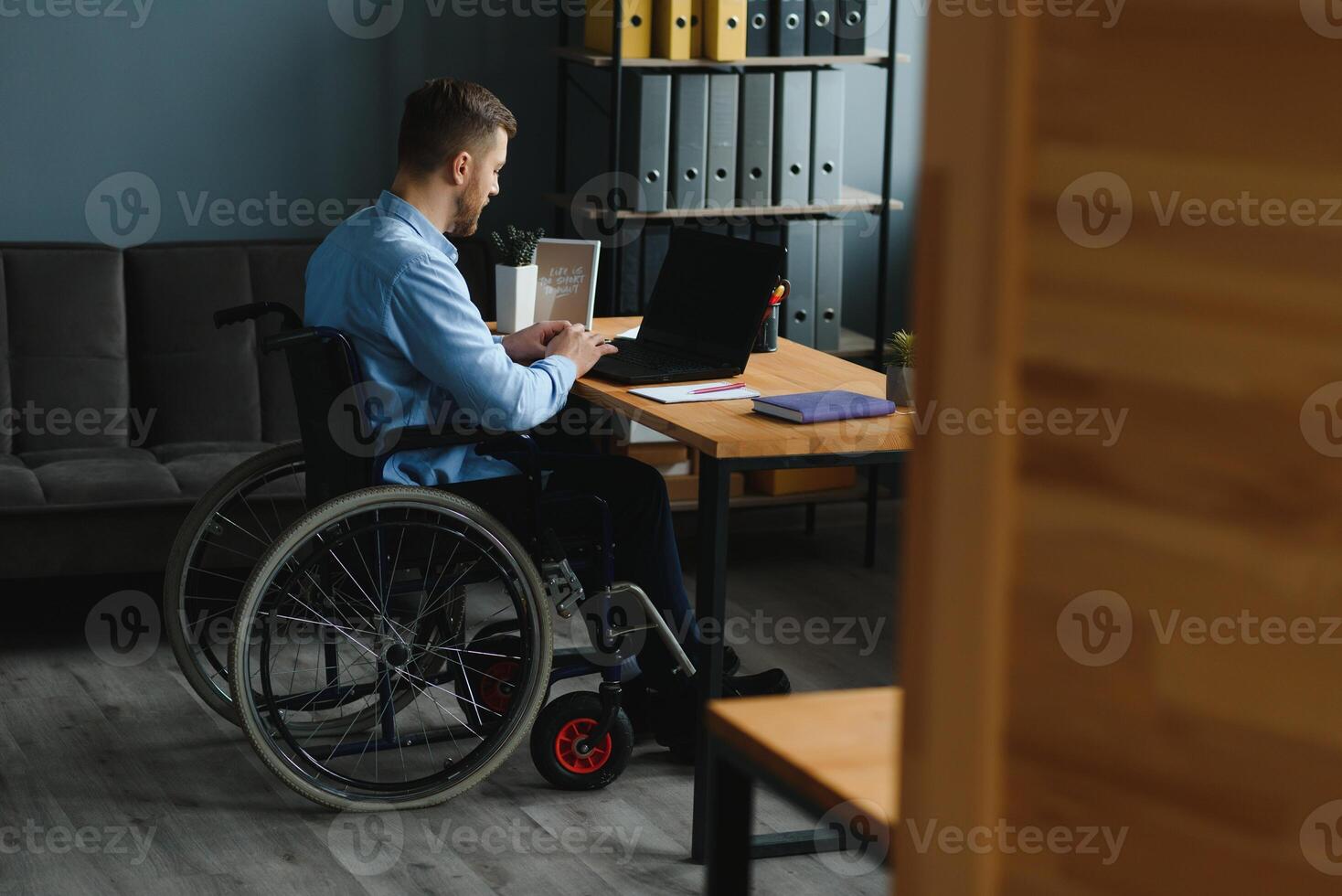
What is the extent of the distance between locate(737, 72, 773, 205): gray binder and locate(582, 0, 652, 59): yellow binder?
0.92 feet

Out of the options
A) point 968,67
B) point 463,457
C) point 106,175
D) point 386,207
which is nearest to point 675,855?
point 463,457

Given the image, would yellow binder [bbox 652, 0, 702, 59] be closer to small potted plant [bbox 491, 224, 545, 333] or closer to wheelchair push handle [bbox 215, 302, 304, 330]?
small potted plant [bbox 491, 224, 545, 333]

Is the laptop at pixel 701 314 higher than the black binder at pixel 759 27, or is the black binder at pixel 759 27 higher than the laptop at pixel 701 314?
the black binder at pixel 759 27

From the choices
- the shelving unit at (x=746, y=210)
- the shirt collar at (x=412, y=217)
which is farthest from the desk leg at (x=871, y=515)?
the shirt collar at (x=412, y=217)

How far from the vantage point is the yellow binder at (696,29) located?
4.09m

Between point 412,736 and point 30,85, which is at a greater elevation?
point 30,85

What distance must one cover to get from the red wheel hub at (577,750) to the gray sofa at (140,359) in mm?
1231

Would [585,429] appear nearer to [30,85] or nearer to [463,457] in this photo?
[463,457]

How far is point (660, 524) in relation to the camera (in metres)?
2.99

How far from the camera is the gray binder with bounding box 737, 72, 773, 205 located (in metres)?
4.16

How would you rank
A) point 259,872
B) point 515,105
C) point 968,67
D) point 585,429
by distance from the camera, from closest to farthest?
point 968,67 → point 259,872 → point 585,429 → point 515,105

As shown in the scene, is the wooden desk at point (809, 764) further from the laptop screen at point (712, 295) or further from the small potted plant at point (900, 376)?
the laptop screen at point (712, 295)

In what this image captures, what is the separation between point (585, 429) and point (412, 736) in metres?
1.31

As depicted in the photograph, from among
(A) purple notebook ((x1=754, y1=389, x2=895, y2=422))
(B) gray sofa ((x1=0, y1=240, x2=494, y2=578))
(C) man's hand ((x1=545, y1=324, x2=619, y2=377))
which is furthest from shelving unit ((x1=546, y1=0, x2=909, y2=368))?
(A) purple notebook ((x1=754, y1=389, x2=895, y2=422))
